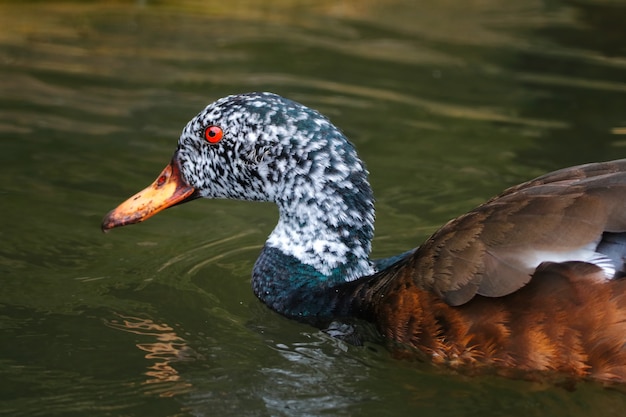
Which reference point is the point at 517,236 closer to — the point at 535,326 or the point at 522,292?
the point at 522,292

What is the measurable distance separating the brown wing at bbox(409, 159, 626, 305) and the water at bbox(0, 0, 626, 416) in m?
0.43

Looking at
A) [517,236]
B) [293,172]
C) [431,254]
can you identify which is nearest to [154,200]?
[293,172]

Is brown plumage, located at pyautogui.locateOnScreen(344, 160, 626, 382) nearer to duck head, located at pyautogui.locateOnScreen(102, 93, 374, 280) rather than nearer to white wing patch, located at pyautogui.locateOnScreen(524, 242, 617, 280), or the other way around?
white wing patch, located at pyautogui.locateOnScreen(524, 242, 617, 280)

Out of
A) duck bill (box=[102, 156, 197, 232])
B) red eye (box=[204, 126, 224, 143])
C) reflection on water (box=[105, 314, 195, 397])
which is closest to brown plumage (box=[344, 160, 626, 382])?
reflection on water (box=[105, 314, 195, 397])

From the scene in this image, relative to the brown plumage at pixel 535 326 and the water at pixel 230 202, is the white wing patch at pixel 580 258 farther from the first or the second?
the water at pixel 230 202

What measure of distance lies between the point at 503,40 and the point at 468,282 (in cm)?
710

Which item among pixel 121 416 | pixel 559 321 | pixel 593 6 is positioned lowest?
pixel 121 416

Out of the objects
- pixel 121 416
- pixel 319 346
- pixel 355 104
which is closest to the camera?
pixel 121 416

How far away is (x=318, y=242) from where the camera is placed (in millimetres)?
5801

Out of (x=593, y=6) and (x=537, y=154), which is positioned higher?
(x=593, y=6)

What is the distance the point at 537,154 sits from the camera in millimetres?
8258

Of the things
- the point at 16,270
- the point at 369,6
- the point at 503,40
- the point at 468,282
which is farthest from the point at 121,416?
the point at 369,6

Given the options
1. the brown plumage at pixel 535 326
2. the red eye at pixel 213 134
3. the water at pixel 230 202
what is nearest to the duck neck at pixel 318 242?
the water at pixel 230 202

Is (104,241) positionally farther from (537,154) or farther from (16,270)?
(537,154)
